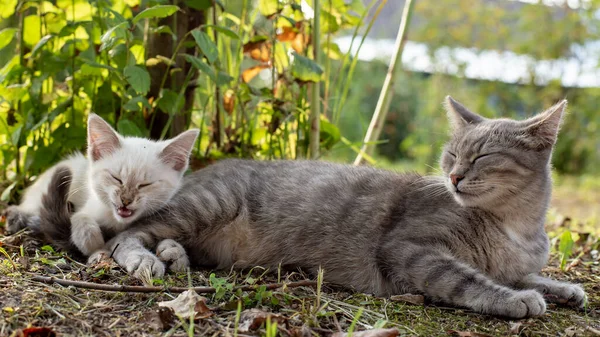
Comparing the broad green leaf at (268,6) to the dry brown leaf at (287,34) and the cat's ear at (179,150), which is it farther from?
the cat's ear at (179,150)

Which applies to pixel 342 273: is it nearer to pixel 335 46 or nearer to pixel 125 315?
pixel 125 315

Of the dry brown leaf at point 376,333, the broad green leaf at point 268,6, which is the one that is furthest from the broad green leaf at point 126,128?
the dry brown leaf at point 376,333

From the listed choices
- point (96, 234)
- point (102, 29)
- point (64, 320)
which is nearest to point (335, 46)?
point (102, 29)

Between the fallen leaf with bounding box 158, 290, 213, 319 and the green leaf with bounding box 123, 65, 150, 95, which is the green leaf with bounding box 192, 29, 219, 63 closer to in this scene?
the green leaf with bounding box 123, 65, 150, 95

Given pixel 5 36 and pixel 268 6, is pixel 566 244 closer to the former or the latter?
pixel 268 6

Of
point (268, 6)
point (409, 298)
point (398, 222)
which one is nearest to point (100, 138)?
point (268, 6)

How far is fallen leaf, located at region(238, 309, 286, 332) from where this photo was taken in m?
2.00

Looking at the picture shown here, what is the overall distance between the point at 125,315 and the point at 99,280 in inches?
16.3

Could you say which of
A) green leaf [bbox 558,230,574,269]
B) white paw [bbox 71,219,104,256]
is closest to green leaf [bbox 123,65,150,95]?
white paw [bbox 71,219,104,256]

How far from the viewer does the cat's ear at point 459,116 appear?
10.2 feet

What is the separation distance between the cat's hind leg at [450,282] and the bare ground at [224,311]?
50mm

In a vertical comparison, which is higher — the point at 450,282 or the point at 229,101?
the point at 229,101

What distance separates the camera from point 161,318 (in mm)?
1991

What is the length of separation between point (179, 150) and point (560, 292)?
6.45 feet
